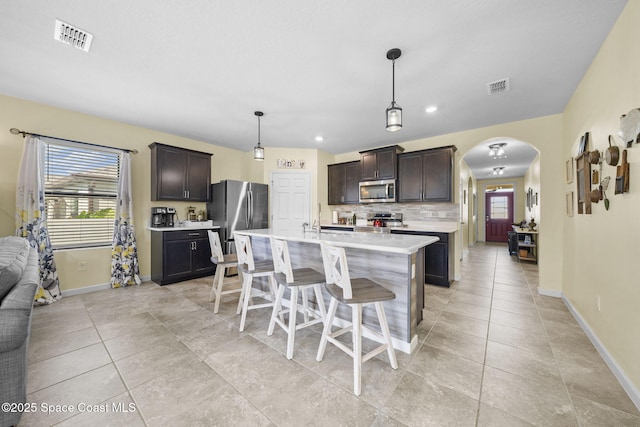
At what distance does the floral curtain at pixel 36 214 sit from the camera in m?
3.01

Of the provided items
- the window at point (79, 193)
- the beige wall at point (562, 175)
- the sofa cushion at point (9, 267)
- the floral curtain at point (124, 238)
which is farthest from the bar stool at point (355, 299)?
the window at point (79, 193)

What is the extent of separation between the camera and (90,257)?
3.60m

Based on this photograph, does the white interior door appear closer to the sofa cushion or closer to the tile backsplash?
the tile backsplash

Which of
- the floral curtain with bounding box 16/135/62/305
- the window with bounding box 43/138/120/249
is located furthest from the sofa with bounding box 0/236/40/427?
the window with bounding box 43/138/120/249

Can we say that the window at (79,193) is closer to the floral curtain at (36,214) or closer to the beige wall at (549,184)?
the floral curtain at (36,214)

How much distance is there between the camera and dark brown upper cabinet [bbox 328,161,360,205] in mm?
5295

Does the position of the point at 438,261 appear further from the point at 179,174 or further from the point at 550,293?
the point at 179,174

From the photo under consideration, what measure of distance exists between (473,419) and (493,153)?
5.46 meters

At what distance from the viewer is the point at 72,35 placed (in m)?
1.94

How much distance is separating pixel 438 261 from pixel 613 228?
2.09m

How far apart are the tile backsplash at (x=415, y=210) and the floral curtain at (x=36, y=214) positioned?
495 cm

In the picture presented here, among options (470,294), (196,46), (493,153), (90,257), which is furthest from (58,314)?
(493,153)

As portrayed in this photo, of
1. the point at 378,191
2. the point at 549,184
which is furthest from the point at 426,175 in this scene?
the point at 549,184

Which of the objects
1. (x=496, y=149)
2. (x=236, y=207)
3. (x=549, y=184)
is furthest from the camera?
(x=496, y=149)
